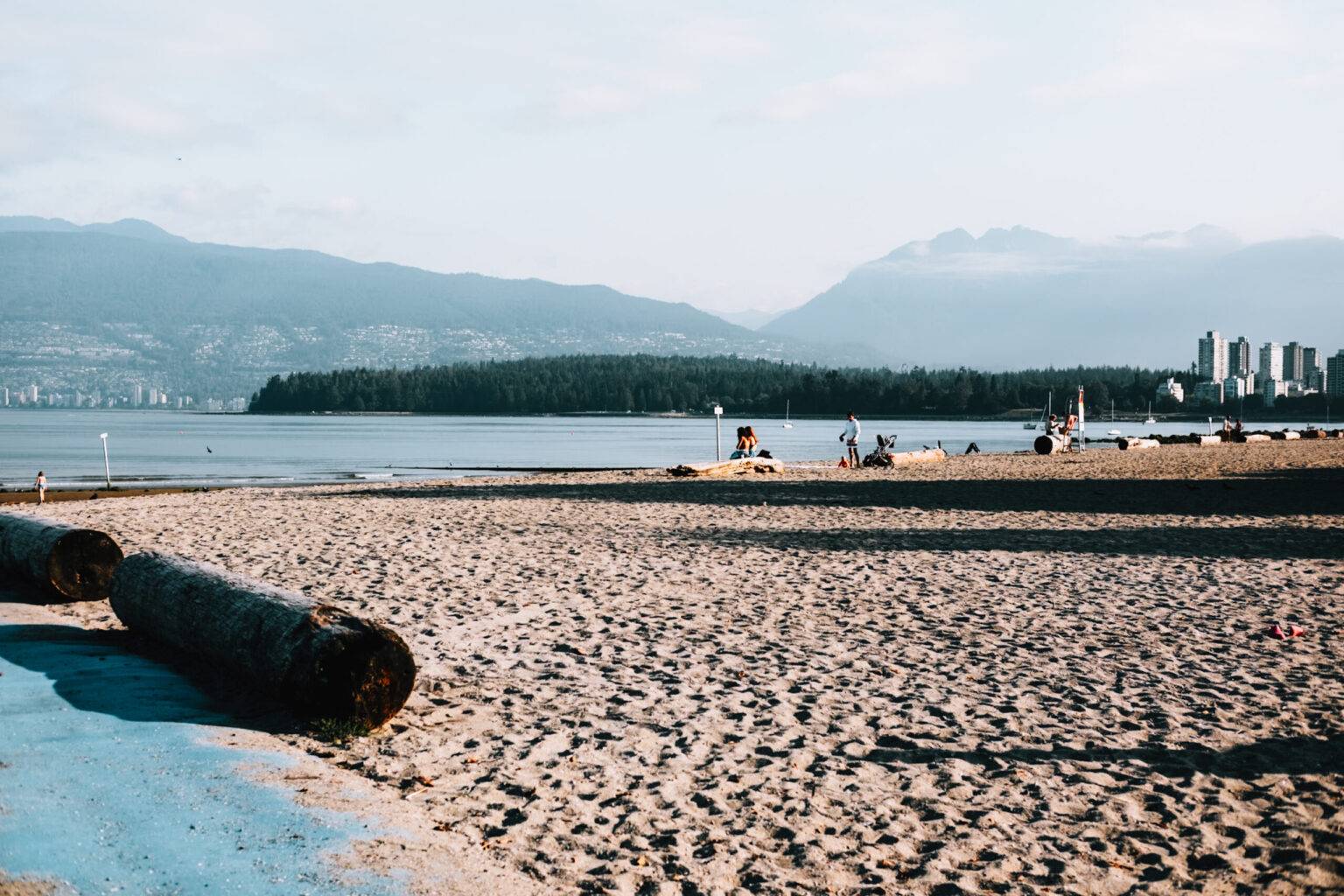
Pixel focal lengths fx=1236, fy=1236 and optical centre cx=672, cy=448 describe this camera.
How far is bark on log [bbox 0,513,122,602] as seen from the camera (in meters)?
12.3

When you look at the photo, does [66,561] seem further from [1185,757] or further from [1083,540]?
A: [1083,540]

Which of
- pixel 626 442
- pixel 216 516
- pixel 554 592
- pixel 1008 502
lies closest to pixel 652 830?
pixel 554 592

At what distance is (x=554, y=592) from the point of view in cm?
1300

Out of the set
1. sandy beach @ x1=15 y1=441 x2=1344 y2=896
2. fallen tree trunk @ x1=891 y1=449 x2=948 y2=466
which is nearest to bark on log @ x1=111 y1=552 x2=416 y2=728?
sandy beach @ x1=15 y1=441 x2=1344 y2=896

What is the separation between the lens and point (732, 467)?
3656cm

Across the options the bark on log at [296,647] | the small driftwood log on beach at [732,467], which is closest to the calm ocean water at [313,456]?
the small driftwood log on beach at [732,467]

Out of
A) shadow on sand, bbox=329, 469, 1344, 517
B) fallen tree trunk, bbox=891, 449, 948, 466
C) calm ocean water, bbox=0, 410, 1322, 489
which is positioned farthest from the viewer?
calm ocean water, bbox=0, 410, 1322, 489

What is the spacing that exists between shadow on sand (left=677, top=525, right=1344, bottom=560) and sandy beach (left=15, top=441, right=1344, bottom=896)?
0.12 meters

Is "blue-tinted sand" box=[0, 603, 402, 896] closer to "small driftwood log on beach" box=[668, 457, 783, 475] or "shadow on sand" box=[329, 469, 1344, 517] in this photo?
"shadow on sand" box=[329, 469, 1344, 517]

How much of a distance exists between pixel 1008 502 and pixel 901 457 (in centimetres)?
1758

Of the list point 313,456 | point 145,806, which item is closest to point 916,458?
point 145,806

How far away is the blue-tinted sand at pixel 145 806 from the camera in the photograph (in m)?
5.18

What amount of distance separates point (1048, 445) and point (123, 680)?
161 feet

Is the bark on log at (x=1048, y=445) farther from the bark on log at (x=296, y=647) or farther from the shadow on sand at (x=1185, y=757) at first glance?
the bark on log at (x=296, y=647)
